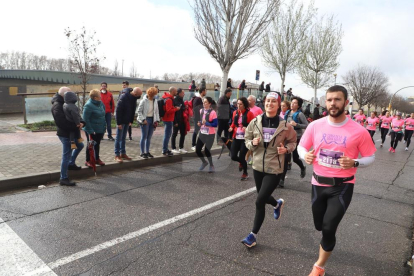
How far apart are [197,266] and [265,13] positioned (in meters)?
15.9

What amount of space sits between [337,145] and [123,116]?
566 centimetres

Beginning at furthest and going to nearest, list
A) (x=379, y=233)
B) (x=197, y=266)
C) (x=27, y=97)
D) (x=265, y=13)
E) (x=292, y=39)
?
(x=292, y=39) → (x=265, y=13) → (x=27, y=97) → (x=379, y=233) → (x=197, y=266)

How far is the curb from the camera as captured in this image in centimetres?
514

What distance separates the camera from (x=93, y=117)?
632 centimetres

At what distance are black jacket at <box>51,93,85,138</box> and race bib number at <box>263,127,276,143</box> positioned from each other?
3.88m

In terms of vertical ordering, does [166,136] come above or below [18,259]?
above

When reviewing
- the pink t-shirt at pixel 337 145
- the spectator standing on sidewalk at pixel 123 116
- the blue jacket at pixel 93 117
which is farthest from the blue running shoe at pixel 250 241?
the spectator standing on sidewalk at pixel 123 116

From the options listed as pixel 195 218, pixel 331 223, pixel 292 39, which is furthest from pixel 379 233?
pixel 292 39

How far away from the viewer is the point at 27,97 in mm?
13445

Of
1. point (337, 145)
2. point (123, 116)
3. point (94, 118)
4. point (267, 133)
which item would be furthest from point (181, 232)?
point (123, 116)

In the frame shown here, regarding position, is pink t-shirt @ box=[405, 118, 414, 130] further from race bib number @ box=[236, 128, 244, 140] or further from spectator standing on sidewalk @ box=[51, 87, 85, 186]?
spectator standing on sidewalk @ box=[51, 87, 85, 186]

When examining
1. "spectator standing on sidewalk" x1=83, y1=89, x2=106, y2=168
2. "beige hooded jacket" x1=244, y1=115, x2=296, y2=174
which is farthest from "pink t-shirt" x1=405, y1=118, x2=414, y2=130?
"spectator standing on sidewalk" x1=83, y1=89, x2=106, y2=168

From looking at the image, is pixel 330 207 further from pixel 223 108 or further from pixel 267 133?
pixel 223 108

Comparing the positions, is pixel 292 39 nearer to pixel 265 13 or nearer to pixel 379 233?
pixel 265 13
